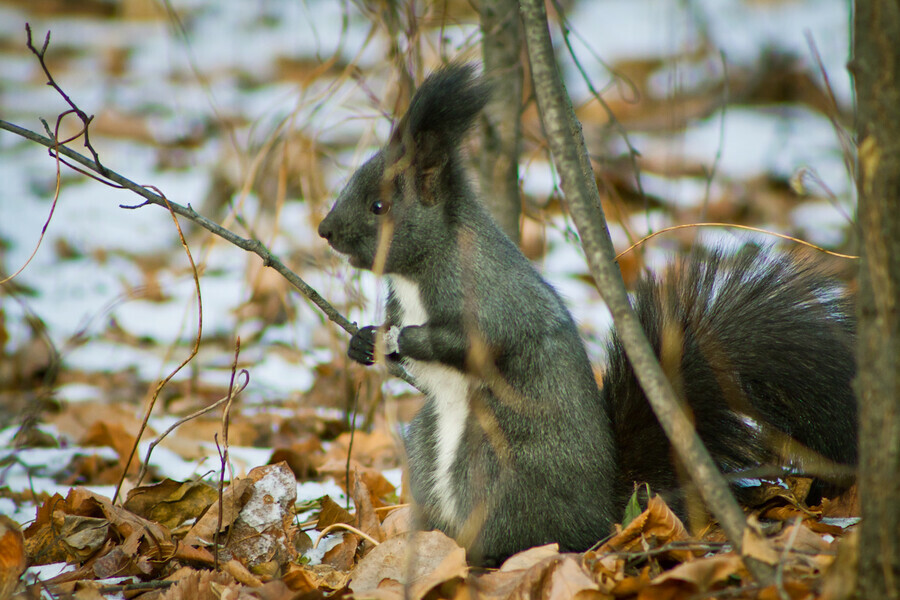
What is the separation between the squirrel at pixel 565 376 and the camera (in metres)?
1.70

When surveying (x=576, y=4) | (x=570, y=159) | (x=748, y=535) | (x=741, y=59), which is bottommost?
(x=748, y=535)

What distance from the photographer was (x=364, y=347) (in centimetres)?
188

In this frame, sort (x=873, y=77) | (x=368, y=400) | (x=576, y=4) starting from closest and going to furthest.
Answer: (x=873, y=77)
(x=368, y=400)
(x=576, y=4)

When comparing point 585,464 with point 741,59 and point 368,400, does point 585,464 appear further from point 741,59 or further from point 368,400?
point 741,59

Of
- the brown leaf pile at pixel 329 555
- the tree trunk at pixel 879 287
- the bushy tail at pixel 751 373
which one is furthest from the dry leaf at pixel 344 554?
the tree trunk at pixel 879 287

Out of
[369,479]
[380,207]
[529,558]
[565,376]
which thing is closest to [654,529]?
[529,558]

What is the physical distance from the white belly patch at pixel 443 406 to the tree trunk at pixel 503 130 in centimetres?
60

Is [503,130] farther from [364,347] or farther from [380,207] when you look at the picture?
[364,347]

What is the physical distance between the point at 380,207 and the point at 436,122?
0.99 feet

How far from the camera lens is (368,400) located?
2.88 metres

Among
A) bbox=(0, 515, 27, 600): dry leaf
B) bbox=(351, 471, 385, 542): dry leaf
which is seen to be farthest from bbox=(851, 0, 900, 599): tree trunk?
bbox=(0, 515, 27, 600): dry leaf

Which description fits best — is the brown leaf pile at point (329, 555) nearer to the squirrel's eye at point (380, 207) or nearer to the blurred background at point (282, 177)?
the blurred background at point (282, 177)

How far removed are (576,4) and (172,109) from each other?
12.0 feet

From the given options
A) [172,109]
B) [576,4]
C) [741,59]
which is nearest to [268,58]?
[172,109]
